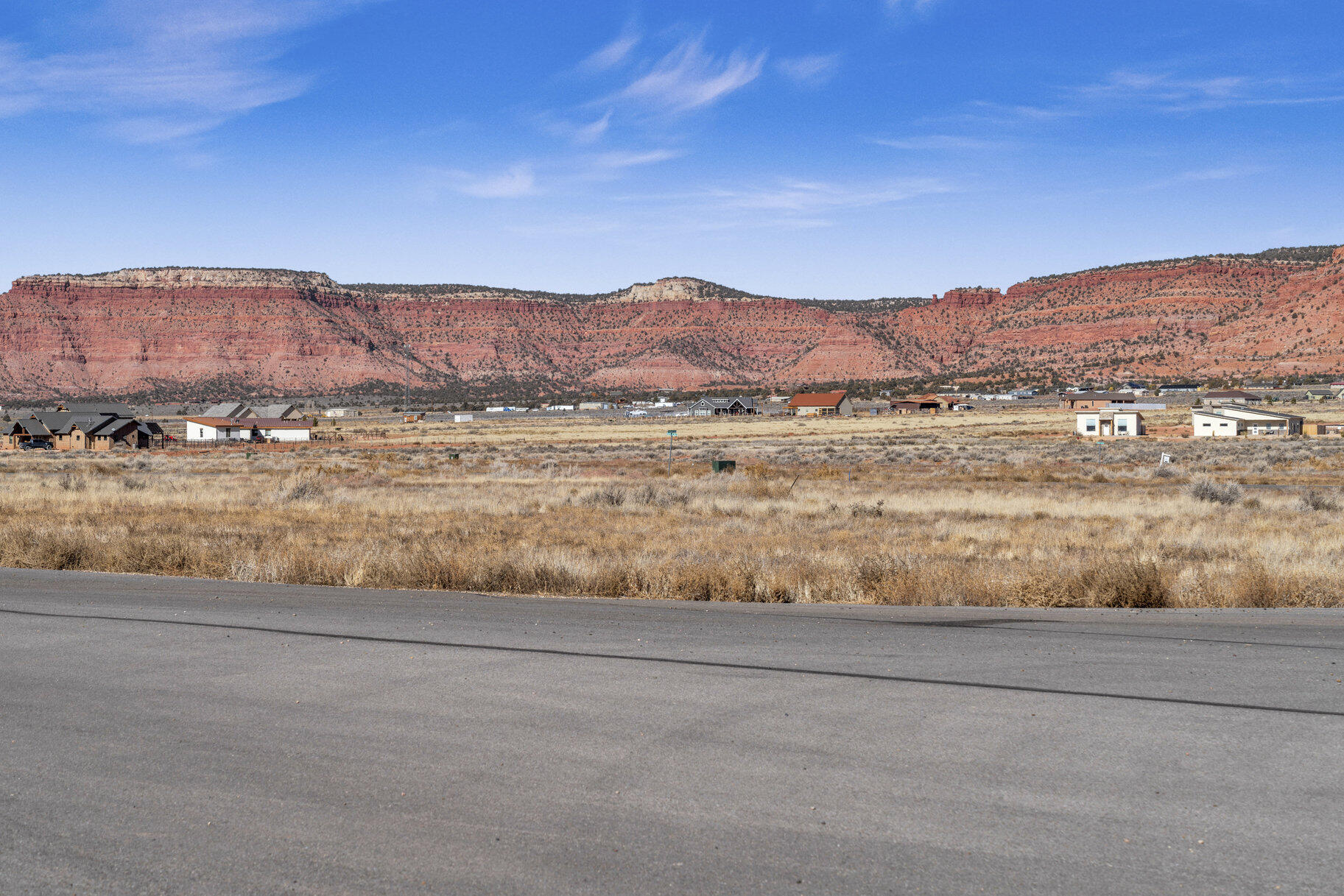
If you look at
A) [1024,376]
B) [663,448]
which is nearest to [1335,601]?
[663,448]

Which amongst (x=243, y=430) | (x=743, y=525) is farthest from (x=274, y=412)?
(x=743, y=525)

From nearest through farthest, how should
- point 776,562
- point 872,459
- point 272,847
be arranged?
point 272,847
point 776,562
point 872,459

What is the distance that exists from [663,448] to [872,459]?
18346 mm

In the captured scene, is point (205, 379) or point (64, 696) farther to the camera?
point (205, 379)

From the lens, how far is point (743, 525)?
76.2 feet

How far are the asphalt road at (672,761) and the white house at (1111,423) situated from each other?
226ft

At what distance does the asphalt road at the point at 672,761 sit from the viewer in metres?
4.64

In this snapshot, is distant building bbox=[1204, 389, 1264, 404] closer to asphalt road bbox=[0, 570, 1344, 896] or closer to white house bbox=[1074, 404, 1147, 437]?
white house bbox=[1074, 404, 1147, 437]

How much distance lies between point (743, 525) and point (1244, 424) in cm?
6125

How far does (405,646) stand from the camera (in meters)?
9.05

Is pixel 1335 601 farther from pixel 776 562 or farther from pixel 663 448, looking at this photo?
pixel 663 448

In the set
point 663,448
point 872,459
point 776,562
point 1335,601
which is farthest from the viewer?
point 663,448

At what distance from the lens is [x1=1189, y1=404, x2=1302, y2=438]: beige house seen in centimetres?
6956

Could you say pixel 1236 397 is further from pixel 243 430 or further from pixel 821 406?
pixel 243 430
